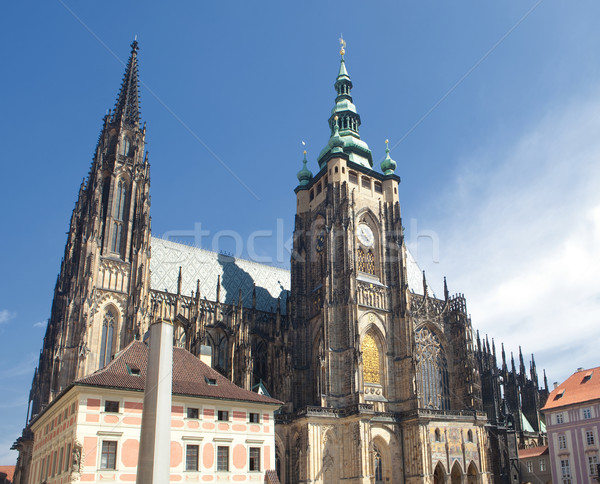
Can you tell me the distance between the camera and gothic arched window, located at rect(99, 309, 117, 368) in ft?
141

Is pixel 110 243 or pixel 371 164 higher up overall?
pixel 371 164

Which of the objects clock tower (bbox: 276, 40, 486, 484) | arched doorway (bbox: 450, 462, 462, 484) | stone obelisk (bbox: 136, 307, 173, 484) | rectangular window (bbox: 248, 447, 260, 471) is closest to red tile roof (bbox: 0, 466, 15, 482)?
clock tower (bbox: 276, 40, 486, 484)

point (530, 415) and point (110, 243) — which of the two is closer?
point (110, 243)

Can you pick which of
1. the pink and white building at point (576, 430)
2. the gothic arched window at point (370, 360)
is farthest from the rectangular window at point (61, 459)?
the pink and white building at point (576, 430)

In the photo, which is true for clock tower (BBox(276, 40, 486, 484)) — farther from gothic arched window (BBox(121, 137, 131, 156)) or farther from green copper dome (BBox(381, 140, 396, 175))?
gothic arched window (BBox(121, 137, 131, 156))

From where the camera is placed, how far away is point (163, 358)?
16078mm

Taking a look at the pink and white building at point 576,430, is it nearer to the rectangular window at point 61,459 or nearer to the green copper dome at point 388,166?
the green copper dome at point 388,166

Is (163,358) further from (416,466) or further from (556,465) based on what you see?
(556,465)

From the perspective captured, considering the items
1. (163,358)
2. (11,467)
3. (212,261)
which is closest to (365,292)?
(212,261)

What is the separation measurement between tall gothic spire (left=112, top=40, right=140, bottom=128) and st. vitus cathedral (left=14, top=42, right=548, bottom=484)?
13cm

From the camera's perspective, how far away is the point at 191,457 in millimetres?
28828

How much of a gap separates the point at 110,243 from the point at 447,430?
3177 centimetres

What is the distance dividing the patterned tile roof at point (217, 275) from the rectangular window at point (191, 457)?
2483 cm

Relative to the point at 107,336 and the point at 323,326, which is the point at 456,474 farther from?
the point at 107,336
